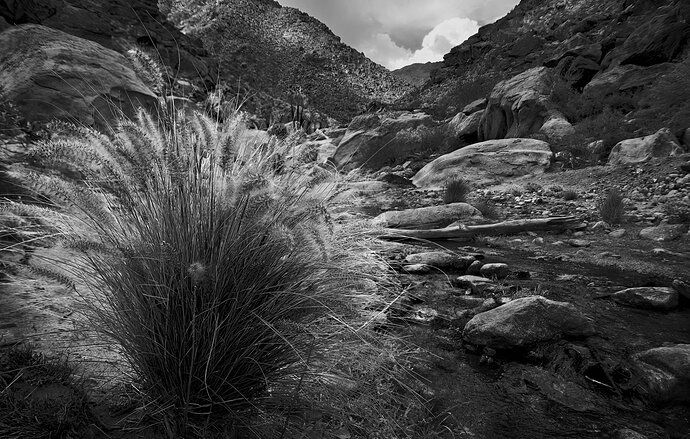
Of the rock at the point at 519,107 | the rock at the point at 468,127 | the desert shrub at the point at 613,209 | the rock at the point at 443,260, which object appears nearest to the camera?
the rock at the point at 443,260

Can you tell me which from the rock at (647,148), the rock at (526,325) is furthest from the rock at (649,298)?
the rock at (647,148)

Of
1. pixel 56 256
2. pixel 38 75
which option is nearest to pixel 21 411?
pixel 56 256

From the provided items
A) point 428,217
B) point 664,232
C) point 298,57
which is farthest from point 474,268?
point 298,57

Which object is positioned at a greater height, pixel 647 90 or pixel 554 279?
pixel 647 90

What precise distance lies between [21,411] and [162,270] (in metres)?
0.65

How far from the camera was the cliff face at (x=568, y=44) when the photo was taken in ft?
44.0

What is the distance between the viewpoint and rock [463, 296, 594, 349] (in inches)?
113

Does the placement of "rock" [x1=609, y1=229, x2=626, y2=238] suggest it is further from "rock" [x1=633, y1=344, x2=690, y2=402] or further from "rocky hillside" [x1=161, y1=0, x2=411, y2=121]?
"rocky hillside" [x1=161, y1=0, x2=411, y2=121]

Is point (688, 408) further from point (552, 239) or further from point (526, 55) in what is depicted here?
point (526, 55)

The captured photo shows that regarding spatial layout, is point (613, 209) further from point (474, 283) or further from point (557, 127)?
point (557, 127)

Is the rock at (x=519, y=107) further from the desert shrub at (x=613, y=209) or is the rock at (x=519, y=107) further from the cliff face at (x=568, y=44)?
the desert shrub at (x=613, y=209)

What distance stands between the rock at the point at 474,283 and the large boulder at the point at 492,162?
6.72 meters

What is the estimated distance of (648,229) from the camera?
5977 mm

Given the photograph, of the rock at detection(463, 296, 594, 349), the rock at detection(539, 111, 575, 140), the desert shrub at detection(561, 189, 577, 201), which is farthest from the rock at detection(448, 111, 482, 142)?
the rock at detection(463, 296, 594, 349)
